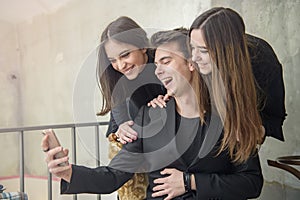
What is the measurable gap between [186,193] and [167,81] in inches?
13.9

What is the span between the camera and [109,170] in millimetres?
1097

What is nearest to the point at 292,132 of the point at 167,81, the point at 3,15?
the point at 167,81

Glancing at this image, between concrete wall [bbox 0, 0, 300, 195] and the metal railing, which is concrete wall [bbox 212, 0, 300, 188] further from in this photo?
the metal railing

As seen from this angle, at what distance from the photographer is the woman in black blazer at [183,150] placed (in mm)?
1064

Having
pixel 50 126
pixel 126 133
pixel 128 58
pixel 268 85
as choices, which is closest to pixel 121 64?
pixel 128 58

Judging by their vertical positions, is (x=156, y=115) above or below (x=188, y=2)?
below

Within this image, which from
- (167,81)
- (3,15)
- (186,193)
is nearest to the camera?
(186,193)

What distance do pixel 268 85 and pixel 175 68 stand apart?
17.2 inches

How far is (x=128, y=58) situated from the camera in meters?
1.32

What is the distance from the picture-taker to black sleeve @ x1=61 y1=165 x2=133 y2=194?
997 mm

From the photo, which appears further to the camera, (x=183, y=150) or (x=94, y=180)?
(x=183, y=150)

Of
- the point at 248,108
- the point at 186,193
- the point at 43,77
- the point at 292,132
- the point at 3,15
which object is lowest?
the point at 186,193

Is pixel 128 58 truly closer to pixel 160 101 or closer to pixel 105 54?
pixel 105 54

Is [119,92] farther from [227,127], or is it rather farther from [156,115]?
[227,127]
